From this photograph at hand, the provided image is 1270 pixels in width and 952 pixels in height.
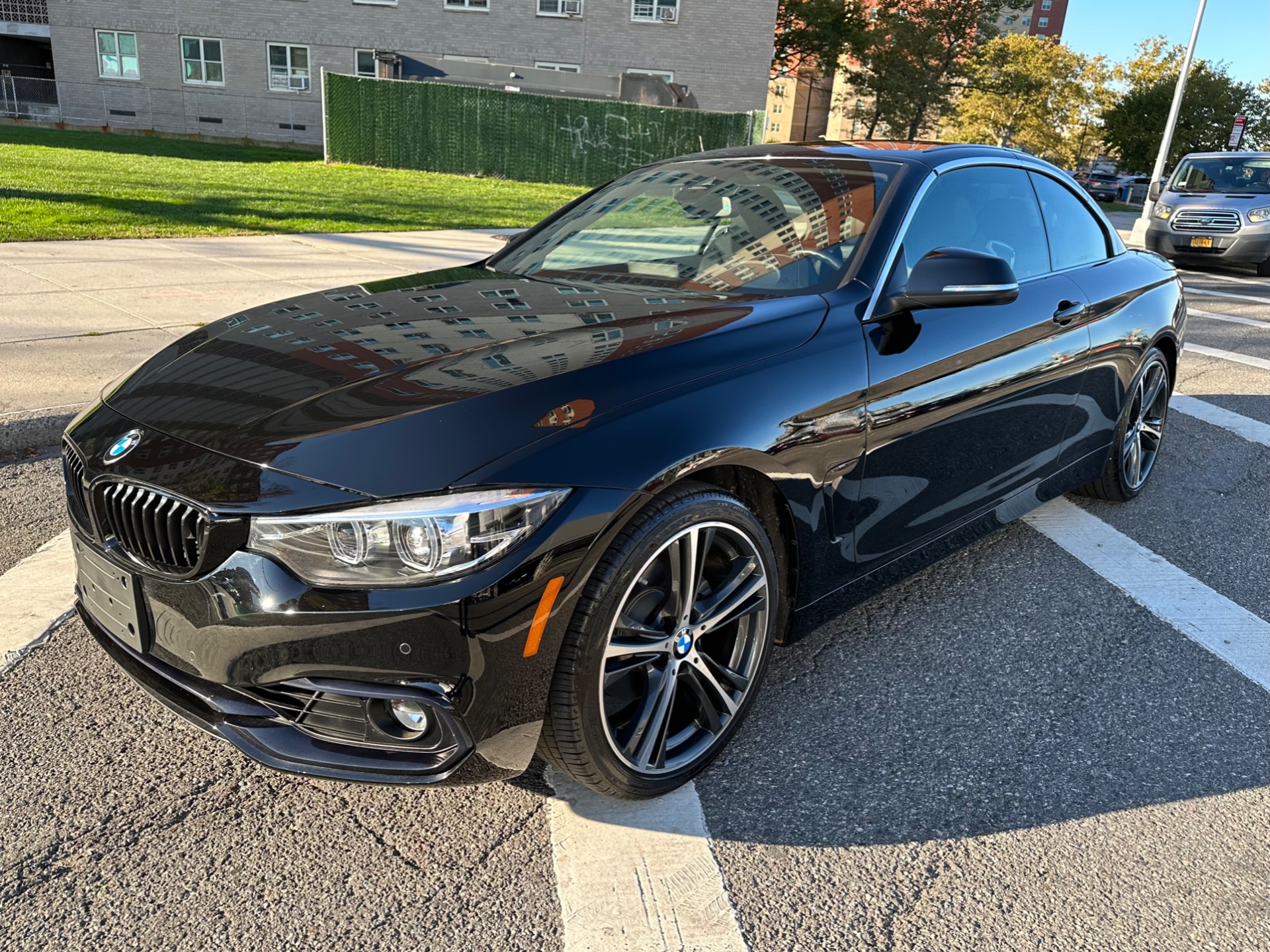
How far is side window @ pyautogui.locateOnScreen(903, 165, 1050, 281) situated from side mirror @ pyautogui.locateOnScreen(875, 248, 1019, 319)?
0.19m

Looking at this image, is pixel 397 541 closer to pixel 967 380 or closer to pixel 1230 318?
pixel 967 380

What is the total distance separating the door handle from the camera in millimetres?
3916

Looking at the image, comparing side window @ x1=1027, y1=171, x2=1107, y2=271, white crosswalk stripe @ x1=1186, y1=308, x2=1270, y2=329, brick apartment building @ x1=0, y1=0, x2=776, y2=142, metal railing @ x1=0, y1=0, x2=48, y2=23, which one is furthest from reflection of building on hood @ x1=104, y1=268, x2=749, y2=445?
metal railing @ x1=0, y1=0, x2=48, y2=23

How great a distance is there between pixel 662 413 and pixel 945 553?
65.8 inches

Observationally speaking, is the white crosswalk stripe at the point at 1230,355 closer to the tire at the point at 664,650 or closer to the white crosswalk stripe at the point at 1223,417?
the white crosswalk stripe at the point at 1223,417

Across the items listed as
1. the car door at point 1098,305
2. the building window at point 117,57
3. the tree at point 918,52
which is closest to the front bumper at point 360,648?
the car door at point 1098,305

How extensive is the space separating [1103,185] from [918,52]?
11055 millimetres

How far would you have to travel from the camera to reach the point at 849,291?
308 cm

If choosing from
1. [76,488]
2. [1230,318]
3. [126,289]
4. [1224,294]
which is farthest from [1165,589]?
[1224,294]

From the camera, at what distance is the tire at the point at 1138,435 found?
4.79 m

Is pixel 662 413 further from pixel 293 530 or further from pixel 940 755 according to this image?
pixel 940 755

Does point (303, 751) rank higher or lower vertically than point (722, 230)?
lower

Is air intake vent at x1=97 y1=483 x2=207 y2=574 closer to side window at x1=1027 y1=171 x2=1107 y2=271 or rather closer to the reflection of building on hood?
the reflection of building on hood

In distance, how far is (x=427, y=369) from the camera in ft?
8.34
